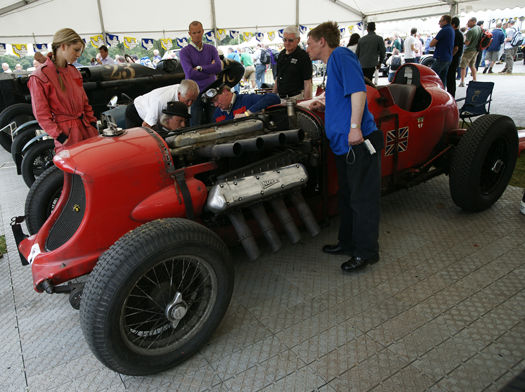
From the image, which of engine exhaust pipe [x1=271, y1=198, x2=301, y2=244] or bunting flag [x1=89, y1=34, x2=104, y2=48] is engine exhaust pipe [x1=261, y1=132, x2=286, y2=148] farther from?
bunting flag [x1=89, y1=34, x2=104, y2=48]

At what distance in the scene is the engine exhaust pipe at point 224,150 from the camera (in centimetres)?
212

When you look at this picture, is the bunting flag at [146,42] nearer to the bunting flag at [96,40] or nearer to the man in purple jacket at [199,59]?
the bunting flag at [96,40]

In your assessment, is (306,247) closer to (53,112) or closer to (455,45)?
(53,112)

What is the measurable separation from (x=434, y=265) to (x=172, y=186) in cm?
192

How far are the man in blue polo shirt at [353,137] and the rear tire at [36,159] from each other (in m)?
3.64

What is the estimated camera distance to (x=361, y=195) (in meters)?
2.43

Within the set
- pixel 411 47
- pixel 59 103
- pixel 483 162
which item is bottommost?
pixel 483 162

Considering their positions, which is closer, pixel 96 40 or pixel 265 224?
pixel 265 224

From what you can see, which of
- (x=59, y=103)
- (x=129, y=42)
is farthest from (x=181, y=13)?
(x=59, y=103)

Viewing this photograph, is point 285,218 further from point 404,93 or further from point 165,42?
point 165,42

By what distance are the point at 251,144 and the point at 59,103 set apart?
215 cm

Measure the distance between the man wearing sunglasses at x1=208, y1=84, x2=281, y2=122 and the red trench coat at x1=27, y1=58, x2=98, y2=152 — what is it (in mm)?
1235

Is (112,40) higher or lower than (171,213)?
higher

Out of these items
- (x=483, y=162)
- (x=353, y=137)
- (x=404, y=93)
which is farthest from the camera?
(x=404, y=93)
